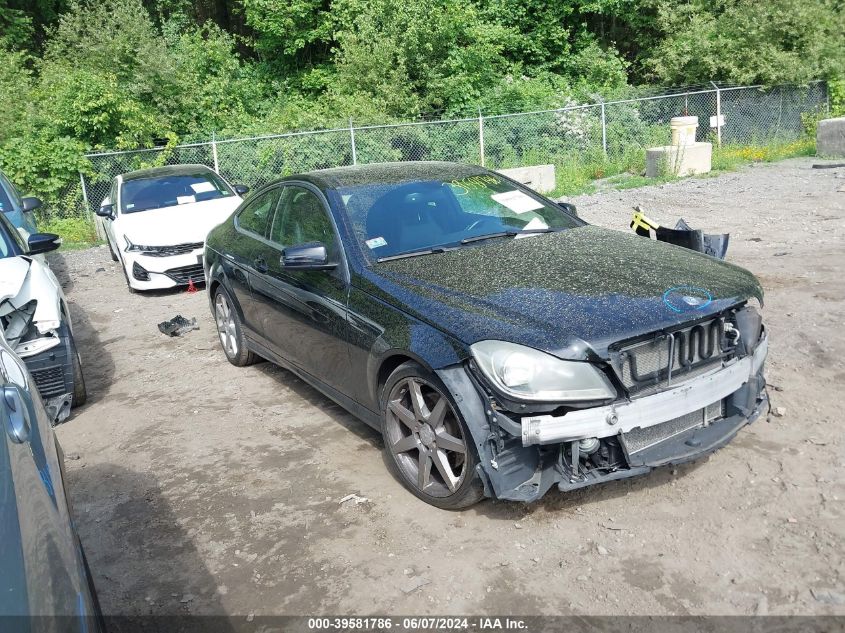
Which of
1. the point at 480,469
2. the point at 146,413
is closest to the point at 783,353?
the point at 480,469

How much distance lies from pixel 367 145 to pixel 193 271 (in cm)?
824

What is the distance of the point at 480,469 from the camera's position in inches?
138

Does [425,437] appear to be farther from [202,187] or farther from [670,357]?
[202,187]

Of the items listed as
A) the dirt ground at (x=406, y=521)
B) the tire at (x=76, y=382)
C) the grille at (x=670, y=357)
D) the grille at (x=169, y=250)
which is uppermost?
the grille at (x=670, y=357)

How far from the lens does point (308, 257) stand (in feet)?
14.9

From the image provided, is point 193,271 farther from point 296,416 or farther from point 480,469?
point 480,469

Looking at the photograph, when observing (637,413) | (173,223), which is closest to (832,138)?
(173,223)

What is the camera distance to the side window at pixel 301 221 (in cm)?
482

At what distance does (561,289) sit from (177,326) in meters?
5.34

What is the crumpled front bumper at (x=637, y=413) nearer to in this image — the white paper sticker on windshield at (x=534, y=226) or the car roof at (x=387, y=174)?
the white paper sticker on windshield at (x=534, y=226)

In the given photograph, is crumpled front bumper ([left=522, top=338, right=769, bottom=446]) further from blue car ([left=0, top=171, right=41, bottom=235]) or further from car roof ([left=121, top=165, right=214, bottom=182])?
car roof ([left=121, top=165, right=214, bottom=182])

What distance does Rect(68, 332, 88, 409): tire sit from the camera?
581cm

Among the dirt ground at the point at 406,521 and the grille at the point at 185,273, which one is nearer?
the dirt ground at the point at 406,521

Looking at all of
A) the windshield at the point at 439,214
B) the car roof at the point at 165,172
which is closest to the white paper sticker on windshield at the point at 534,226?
the windshield at the point at 439,214
